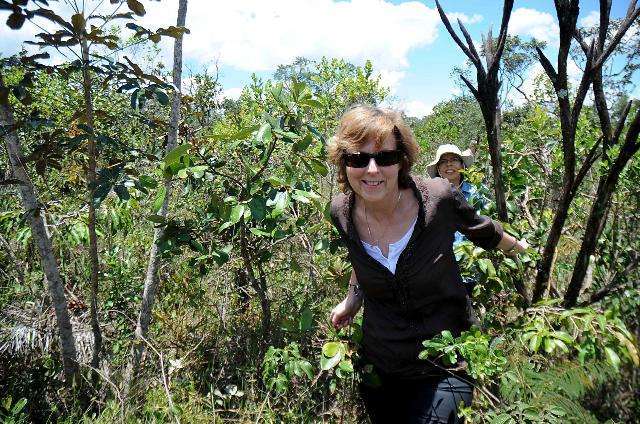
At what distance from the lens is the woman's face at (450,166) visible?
337 centimetres

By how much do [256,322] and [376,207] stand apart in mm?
1409

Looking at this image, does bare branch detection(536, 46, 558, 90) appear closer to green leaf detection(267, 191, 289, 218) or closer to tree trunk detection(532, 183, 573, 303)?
tree trunk detection(532, 183, 573, 303)

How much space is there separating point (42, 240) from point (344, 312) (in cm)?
164

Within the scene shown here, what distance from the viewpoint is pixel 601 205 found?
1.54 meters

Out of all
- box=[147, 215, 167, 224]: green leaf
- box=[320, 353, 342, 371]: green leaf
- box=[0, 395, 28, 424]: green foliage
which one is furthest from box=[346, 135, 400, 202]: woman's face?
box=[0, 395, 28, 424]: green foliage

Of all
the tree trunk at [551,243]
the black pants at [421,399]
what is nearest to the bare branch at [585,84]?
the tree trunk at [551,243]

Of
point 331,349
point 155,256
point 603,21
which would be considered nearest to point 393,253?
point 331,349

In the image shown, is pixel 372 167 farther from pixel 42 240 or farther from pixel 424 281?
pixel 42 240

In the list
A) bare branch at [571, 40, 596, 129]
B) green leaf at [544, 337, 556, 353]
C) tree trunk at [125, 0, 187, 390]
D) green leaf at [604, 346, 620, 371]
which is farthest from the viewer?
tree trunk at [125, 0, 187, 390]

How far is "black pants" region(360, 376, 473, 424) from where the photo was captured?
1602mm

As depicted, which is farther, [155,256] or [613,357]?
[155,256]

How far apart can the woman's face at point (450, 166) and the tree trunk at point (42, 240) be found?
2.58 metres

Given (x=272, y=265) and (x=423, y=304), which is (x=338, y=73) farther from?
(x=423, y=304)

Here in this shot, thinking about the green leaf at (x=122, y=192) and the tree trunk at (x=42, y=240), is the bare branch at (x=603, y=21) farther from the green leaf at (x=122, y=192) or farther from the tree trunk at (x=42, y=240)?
the tree trunk at (x=42, y=240)
